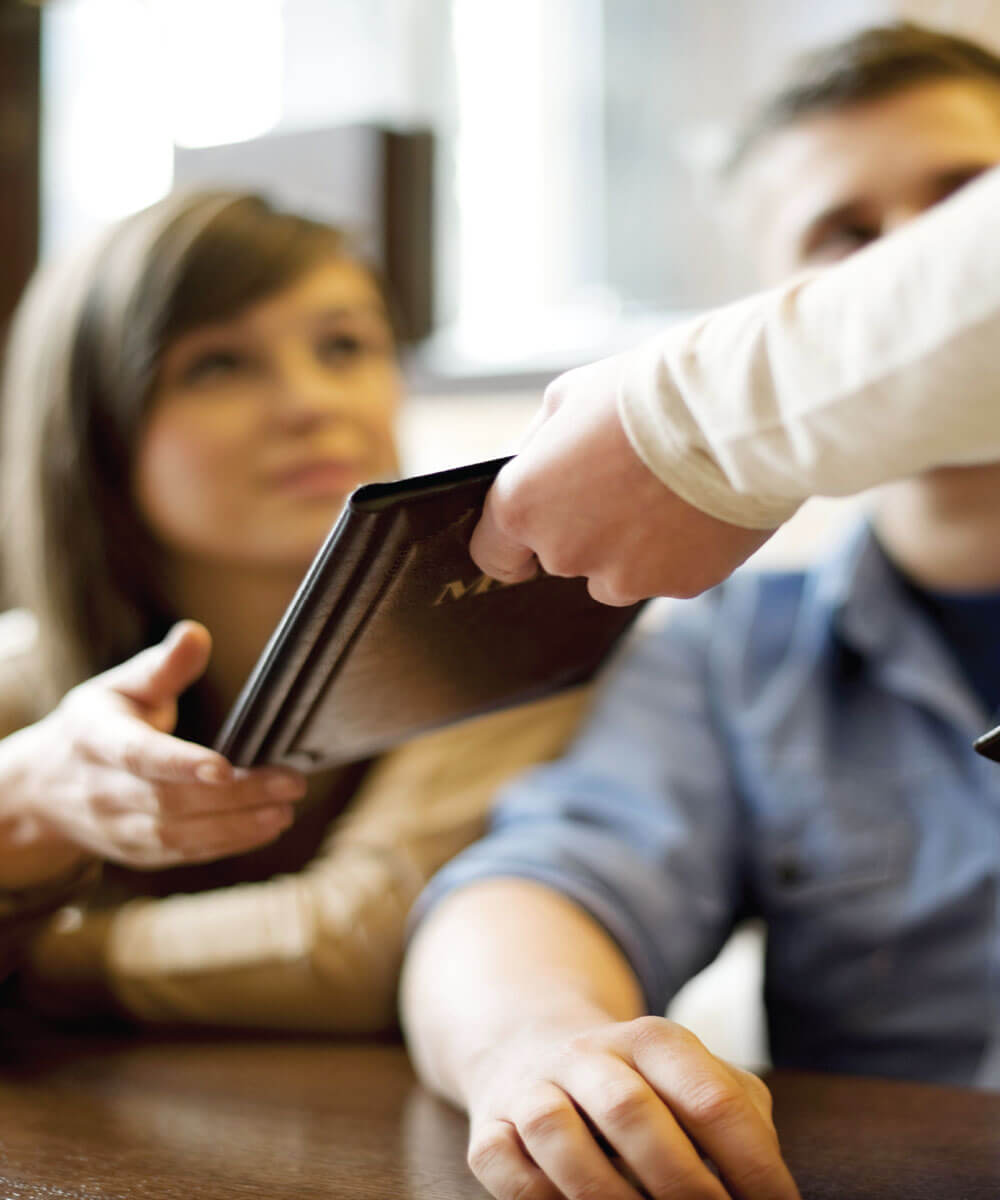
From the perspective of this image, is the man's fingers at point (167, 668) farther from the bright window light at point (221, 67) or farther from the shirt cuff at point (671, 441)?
the bright window light at point (221, 67)

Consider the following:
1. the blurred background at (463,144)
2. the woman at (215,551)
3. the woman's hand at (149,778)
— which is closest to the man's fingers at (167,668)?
the woman's hand at (149,778)

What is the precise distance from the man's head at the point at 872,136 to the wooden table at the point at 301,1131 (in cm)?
67

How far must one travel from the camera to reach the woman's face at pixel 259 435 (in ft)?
3.47

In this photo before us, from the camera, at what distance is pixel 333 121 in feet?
6.68

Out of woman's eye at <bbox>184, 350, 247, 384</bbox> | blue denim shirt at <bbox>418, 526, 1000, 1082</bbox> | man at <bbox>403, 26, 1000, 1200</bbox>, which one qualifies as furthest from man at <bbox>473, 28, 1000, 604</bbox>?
woman's eye at <bbox>184, 350, 247, 384</bbox>

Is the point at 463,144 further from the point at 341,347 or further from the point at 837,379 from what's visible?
the point at 837,379

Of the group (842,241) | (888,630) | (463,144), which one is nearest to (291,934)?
(888,630)

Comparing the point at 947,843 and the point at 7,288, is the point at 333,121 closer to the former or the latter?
the point at 7,288

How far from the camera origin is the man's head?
98cm

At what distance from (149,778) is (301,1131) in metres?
0.17

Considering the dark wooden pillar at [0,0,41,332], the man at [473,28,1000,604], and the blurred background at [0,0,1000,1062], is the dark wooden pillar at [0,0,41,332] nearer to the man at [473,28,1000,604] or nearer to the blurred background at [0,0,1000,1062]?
the blurred background at [0,0,1000,1062]

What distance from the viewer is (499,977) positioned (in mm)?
640

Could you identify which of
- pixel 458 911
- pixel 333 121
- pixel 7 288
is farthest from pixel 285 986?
pixel 7 288

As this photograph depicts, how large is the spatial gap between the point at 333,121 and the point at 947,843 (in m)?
1.61
